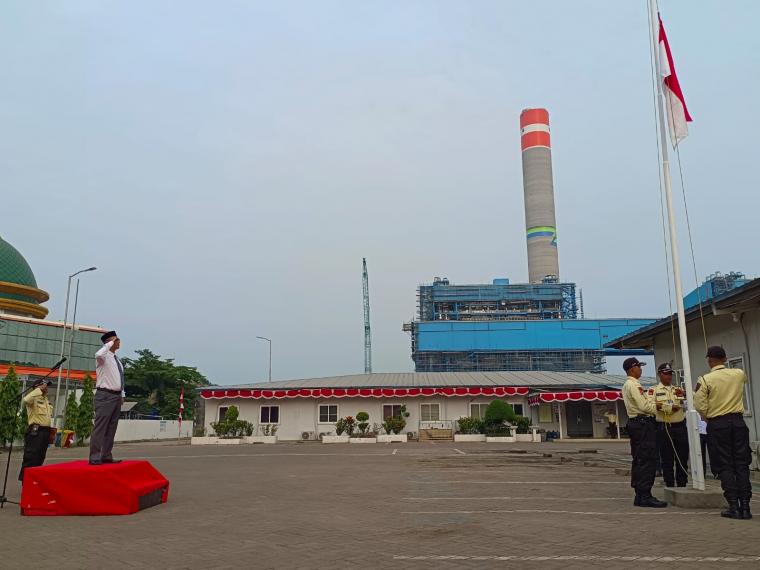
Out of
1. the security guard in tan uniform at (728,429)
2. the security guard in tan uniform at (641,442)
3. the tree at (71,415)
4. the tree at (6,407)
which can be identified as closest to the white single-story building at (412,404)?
the tree at (71,415)

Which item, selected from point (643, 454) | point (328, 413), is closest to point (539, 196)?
point (328, 413)

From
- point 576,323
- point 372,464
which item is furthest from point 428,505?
point 576,323

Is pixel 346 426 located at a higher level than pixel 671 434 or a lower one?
lower

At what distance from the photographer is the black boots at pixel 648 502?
7.68m

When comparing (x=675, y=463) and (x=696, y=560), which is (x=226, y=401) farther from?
(x=696, y=560)

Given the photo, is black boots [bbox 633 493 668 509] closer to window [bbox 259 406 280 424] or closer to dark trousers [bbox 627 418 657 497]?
dark trousers [bbox 627 418 657 497]

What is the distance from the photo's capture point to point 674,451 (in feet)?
29.2

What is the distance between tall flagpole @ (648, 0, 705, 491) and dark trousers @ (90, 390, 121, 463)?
24.9 ft

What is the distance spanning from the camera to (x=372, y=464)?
16.4 meters

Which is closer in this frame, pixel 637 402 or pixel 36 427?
pixel 637 402

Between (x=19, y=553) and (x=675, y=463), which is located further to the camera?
(x=675, y=463)

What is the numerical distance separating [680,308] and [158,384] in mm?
57321

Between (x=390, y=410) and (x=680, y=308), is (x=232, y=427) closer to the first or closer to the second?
(x=390, y=410)

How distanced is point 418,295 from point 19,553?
282 feet
